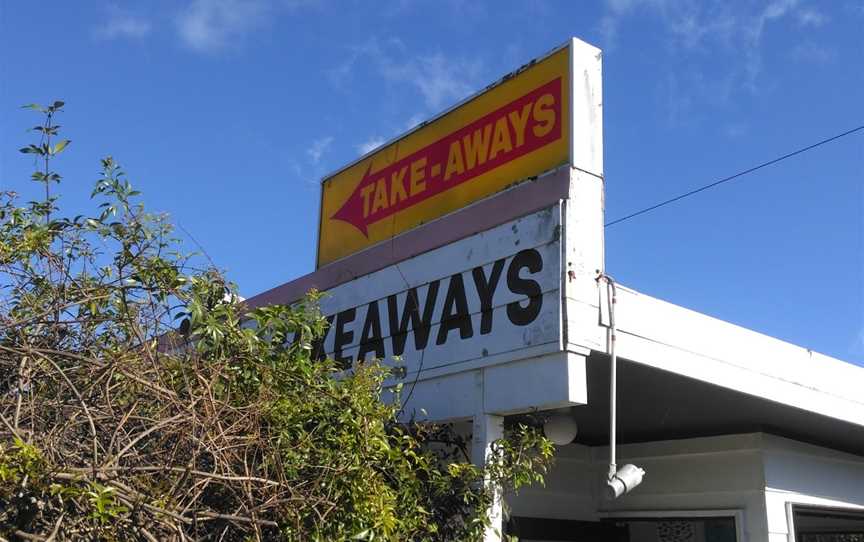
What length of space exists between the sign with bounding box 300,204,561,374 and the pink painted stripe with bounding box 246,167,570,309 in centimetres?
10

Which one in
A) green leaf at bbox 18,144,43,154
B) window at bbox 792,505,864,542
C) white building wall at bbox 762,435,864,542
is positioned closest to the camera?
green leaf at bbox 18,144,43,154

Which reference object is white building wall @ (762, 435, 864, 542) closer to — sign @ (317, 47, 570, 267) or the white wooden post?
the white wooden post

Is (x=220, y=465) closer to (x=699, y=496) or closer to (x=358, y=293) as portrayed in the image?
(x=358, y=293)

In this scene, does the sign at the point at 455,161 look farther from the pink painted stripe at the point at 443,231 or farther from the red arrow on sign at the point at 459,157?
the pink painted stripe at the point at 443,231

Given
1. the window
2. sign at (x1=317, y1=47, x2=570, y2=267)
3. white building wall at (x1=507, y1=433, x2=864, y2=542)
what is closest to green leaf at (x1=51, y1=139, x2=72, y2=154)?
sign at (x1=317, y1=47, x2=570, y2=267)

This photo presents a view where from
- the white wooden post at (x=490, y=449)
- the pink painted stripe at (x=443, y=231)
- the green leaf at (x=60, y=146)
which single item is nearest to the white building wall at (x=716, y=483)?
the pink painted stripe at (x=443, y=231)

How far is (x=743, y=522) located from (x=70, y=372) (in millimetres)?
6588

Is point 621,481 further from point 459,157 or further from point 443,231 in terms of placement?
point 459,157

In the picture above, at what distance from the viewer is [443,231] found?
6840 mm

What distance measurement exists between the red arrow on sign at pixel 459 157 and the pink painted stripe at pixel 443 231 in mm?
352

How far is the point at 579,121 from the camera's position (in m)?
6.09

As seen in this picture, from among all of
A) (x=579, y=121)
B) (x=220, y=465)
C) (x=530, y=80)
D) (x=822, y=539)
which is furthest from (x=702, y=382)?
(x=822, y=539)

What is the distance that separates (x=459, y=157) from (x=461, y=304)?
1.44 m

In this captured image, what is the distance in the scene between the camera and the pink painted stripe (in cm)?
602
